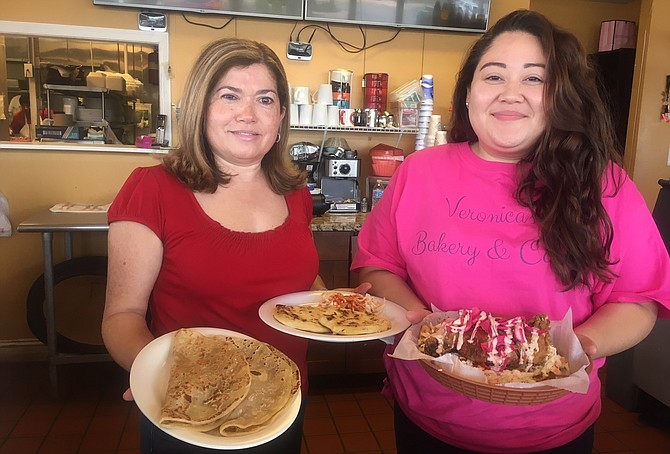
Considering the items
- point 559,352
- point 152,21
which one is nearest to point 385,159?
point 152,21

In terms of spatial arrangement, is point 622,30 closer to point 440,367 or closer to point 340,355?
point 340,355

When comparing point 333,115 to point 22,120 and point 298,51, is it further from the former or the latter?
point 22,120

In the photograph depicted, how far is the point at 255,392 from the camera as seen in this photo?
1020 millimetres

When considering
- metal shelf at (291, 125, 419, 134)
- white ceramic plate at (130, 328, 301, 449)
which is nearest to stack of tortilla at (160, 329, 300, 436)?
white ceramic plate at (130, 328, 301, 449)

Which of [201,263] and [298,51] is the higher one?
[298,51]

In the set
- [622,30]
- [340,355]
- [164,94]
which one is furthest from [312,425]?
[622,30]

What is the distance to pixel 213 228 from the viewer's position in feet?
4.28

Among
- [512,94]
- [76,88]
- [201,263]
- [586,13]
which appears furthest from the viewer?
[586,13]

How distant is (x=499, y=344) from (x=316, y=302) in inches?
20.8

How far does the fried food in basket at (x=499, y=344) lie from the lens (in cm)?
106

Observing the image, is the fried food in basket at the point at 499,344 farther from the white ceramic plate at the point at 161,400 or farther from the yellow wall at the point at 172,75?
the yellow wall at the point at 172,75

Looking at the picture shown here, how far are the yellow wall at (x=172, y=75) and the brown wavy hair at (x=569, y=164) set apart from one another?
7.22 ft

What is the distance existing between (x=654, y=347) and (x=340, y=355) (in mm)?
1710

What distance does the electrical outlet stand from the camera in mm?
3365
